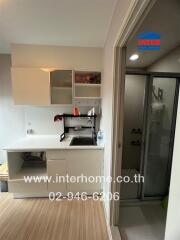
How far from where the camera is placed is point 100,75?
242 centimetres

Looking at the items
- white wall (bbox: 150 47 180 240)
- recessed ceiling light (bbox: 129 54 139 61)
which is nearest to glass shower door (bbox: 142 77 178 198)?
recessed ceiling light (bbox: 129 54 139 61)

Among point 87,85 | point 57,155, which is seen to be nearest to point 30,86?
point 87,85

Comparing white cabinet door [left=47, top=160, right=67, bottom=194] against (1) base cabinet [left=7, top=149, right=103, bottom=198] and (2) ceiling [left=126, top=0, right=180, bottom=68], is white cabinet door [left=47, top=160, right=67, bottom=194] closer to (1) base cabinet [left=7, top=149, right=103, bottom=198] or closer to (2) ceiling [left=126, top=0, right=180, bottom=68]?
(1) base cabinet [left=7, top=149, right=103, bottom=198]

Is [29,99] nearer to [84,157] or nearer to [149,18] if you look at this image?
[84,157]

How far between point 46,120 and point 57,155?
32.3 inches

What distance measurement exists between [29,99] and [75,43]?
113 cm

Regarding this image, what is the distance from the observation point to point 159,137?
2.18 m

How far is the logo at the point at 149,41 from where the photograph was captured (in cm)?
184

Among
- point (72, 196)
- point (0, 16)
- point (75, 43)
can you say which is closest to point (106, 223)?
point (72, 196)

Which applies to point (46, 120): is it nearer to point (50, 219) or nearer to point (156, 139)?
point (50, 219)

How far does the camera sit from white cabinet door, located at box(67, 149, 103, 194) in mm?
2104

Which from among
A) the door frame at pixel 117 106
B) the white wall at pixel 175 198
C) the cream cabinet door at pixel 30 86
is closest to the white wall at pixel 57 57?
the cream cabinet door at pixel 30 86

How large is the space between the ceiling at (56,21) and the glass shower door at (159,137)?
1106mm

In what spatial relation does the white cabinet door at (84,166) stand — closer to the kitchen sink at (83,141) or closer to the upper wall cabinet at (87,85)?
the kitchen sink at (83,141)
